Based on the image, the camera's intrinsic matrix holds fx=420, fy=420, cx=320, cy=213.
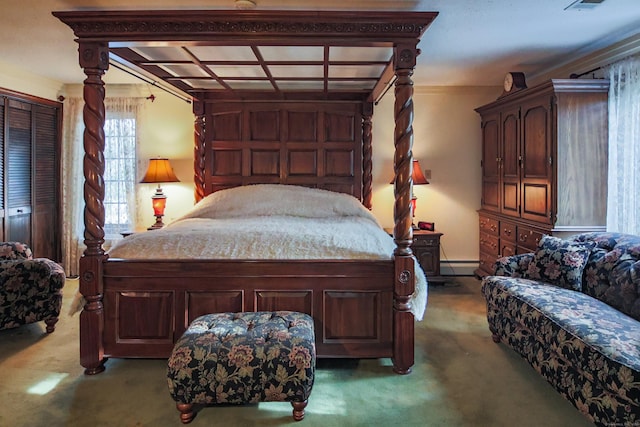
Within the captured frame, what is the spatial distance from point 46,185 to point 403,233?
15.0ft

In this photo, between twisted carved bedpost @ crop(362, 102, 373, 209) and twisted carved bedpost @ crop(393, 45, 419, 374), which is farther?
twisted carved bedpost @ crop(362, 102, 373, 209)

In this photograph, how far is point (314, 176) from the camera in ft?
16.1

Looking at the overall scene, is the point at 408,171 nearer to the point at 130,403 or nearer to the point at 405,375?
the point at 405,375

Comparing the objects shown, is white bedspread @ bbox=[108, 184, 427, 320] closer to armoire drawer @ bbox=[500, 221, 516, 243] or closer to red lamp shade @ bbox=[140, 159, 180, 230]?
red lamp shade @ bbox=[140, 159, 180, 230]

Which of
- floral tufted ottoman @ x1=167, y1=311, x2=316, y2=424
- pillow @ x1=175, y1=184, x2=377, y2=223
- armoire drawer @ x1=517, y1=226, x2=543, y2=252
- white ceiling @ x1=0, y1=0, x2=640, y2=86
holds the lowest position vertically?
floral tufted ottoman @ x1=167, y1=311, x2=316, y2=424

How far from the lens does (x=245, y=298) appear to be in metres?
2.84

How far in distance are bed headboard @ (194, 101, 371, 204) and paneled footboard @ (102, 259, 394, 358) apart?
2.20m

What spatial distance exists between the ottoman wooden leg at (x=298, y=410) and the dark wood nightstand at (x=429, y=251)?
2891 millimetres

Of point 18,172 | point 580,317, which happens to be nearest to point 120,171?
point 18,172

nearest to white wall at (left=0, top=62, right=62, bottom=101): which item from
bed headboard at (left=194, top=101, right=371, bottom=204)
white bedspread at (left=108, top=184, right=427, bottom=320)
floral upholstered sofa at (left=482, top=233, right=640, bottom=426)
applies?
bed headboard at (left=194, top=101, right=371, bottom=204)

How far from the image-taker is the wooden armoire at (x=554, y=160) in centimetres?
374

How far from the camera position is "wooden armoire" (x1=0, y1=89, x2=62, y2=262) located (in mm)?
4464

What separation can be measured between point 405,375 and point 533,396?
0.76 m

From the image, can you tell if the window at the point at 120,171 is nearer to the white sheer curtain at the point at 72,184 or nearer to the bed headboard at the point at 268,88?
the white sheer curtain at the point at 72,184
